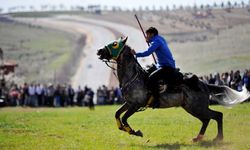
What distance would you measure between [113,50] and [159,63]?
4.52ft

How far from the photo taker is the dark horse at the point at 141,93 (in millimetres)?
17688

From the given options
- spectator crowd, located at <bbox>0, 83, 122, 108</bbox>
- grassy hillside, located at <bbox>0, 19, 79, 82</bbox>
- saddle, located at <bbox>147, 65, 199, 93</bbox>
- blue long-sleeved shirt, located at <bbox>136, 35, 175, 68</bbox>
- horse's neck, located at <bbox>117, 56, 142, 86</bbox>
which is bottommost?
grassy hillside, located at <bbox>0, 19, 79, 82</bbox>

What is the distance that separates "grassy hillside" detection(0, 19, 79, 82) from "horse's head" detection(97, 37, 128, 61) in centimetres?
4916

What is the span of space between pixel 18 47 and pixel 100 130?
87.0 m

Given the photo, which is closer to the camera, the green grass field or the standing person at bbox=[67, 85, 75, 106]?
the green grass field

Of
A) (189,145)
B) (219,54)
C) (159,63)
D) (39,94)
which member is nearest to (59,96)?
(39,94)

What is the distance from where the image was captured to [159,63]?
1797 centimetres

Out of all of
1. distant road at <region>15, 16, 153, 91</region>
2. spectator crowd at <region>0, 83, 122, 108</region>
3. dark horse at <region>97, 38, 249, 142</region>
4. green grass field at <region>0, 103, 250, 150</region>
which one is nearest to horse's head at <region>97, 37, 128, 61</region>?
dark horse at <region>97, 38, 249, 142</region>

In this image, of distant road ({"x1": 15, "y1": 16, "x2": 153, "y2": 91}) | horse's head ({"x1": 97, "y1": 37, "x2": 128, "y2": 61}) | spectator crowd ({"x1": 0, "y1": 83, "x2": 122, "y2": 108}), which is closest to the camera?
horse's head ({"x1": 97, "y1": 37, "x2": 128, "y2": 61})

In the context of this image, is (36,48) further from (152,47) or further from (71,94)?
(152,47)

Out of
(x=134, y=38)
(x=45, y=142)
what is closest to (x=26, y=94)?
(x=45, y=142)

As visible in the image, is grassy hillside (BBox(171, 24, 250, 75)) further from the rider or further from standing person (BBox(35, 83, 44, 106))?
the rider

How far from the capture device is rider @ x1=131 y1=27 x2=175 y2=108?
57.9ft

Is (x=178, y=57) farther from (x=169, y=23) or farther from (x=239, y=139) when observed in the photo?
(x=239, y=139)
